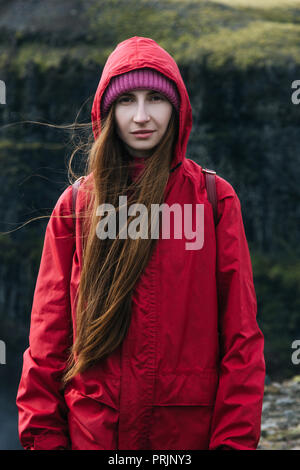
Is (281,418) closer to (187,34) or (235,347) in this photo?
(235,347)

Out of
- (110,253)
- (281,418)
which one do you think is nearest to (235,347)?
(110,253)

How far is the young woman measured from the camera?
92.1 inches

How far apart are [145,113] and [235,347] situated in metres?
1.07

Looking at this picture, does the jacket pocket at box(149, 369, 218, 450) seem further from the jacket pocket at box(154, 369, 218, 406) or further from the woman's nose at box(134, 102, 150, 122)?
the woman's nose at box(134, 102, 150, 122)

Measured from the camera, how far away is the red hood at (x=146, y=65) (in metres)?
2.47

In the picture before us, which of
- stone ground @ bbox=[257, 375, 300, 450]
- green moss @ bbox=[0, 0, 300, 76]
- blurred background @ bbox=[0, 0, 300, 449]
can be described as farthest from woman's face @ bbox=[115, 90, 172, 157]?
green moss @ bbox=[0, 0, 300, 76]

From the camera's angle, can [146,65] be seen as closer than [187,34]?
Yes

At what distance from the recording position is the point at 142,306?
2.40 meters

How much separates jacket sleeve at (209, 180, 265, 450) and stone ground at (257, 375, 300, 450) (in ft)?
11.9

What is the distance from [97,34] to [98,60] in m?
0.72

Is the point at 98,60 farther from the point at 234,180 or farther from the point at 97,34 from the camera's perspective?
the point at 234,180

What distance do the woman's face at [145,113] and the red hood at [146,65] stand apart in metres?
0.09

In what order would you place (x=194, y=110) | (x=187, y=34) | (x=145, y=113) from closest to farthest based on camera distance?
(x=145, y=113), (x=187, y=34), (x=194, y=110)

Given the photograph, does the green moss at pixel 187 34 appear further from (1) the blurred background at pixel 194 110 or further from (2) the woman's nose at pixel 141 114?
(2) the woman's nose at pixel 141 114
